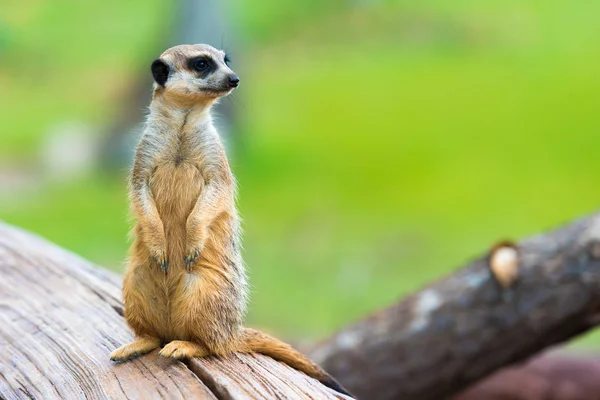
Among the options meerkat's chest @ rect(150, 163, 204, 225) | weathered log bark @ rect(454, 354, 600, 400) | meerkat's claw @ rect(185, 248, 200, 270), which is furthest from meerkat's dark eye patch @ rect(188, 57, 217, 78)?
weathered log bark @ rect(454, 354, 600, 400)

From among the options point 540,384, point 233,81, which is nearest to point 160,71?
point 233,81

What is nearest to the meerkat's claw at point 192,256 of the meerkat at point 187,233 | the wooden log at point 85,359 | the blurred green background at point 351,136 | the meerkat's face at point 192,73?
the meerkat at point 187,233

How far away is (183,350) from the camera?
196cm

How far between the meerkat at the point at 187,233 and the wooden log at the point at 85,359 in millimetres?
63

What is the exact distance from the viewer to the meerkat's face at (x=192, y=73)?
2000 millimetres

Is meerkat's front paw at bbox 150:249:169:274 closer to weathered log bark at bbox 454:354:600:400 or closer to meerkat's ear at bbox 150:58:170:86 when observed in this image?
meerkat's ear at bbox 150:58:170:86

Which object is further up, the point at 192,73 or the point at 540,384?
the point at 540,384

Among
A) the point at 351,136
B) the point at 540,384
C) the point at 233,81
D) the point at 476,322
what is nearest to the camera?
the point at 233,81

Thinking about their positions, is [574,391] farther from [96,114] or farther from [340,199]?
[96,114]

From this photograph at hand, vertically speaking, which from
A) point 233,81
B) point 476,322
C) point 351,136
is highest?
point 351,136

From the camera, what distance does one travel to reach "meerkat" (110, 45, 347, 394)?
6.49 ft

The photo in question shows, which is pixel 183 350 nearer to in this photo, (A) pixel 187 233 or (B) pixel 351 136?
(A) pixel 187 233

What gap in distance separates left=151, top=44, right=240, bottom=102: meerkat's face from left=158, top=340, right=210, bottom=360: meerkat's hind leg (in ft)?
1.90

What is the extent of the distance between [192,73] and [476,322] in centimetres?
183
